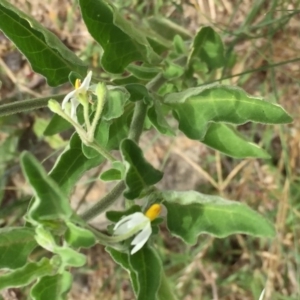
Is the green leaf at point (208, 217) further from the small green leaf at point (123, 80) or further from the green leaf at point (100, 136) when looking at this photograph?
the small green leaf at point (123, 80)

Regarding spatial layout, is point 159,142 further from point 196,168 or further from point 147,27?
point 147,27

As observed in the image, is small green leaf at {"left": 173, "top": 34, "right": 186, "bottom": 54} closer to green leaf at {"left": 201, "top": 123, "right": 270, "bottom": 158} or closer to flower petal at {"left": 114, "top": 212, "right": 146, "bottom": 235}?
green leaf at {"left": 201, "top": 123, "right": 270, "bottom": 158}

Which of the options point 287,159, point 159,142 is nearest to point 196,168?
point 159,142

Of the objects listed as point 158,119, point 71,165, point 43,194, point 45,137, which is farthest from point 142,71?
point 45,137

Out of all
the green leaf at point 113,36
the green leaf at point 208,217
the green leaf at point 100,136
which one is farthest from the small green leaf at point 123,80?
the green leaf at point 208,217

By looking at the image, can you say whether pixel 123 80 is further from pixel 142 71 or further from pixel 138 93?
pixel 138 93

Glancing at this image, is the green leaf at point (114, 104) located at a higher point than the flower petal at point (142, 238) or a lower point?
higher
